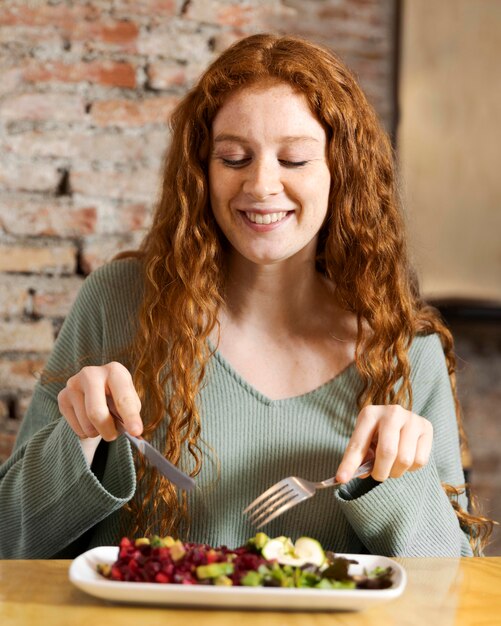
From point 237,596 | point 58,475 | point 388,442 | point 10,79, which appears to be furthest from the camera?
point 10,79

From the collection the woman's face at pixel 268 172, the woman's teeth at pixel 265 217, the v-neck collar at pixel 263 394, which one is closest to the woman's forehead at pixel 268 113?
the woman's face at pixel 268 172

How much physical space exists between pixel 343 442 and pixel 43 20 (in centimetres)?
101

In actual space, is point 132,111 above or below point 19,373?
above

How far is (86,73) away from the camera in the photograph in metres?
1.78

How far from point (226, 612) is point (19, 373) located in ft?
3.38

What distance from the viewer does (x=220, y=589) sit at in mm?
842

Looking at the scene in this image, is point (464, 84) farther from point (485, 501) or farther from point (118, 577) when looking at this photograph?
point (118, 577)

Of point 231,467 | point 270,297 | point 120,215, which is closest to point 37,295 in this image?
point 120,215

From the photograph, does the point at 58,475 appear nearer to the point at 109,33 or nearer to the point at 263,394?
the point at 263,394

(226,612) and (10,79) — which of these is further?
(10,79)

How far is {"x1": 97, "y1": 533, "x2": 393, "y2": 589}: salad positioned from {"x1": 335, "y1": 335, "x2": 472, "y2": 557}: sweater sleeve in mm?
313

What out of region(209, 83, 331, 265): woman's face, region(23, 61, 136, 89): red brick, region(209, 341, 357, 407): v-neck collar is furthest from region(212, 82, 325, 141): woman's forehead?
region(23, 61, 136, 89): red brick

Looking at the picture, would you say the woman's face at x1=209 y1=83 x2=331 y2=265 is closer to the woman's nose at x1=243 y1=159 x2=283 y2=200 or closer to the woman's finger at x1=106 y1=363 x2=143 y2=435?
the woman's nose at x1=243 y1=159 x2=283 y2=200

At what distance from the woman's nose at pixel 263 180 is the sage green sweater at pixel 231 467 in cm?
29
